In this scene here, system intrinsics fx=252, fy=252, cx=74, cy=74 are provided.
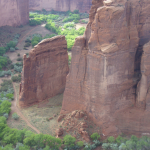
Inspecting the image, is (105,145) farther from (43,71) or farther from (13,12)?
(13,12)

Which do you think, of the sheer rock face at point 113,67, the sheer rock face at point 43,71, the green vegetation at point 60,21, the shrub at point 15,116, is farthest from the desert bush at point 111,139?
the green vegetation at point 60,21

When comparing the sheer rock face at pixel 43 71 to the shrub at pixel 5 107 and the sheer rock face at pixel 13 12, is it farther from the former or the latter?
the sheer rock face at pixel 13 12

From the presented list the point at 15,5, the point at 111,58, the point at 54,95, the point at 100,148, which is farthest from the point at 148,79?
the point at 15,5

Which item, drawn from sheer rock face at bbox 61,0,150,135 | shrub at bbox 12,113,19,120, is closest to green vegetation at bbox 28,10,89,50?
shrub at bbox 12,113,19,120

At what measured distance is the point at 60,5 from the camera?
285ft

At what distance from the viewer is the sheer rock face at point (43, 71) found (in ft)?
82.7

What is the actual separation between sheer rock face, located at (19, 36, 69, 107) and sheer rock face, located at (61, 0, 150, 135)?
17.8 feet

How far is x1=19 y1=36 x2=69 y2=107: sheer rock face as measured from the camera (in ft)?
82.7

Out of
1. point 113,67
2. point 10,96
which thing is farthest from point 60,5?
point 113,67

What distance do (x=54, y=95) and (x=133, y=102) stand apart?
10216 millimetres

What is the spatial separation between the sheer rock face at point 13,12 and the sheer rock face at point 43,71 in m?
35.2

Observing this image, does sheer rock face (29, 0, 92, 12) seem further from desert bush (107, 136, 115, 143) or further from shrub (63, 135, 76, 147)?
shrub (63, 135, 76, 147)

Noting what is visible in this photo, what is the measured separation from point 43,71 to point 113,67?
9838 mm

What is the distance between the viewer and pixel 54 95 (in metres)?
27.9
